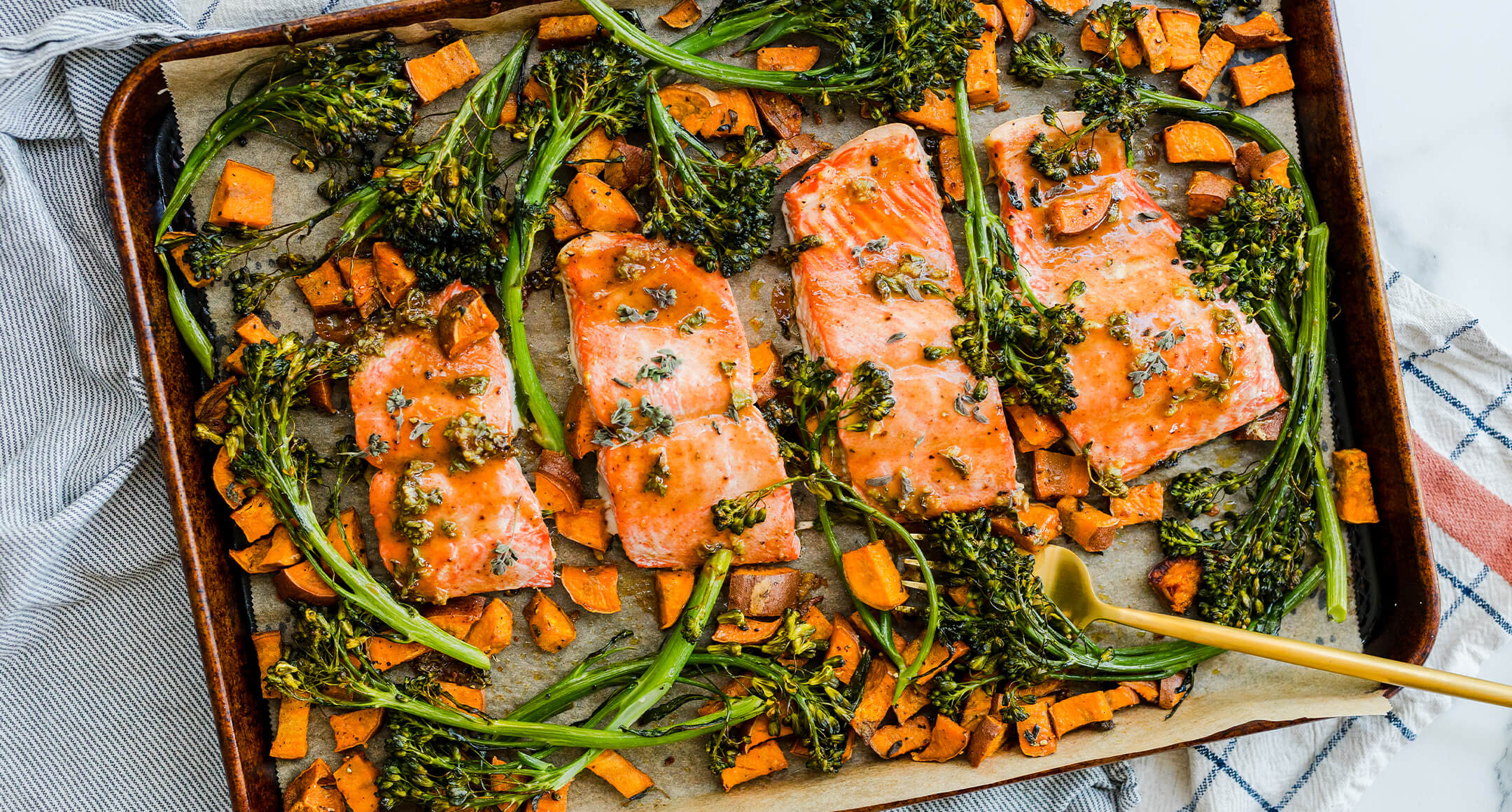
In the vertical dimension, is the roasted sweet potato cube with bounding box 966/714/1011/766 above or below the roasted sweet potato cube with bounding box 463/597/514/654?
below

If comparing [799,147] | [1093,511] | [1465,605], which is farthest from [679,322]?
[1465,605]

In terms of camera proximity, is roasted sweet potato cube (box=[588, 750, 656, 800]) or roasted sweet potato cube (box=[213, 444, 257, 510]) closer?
roasted sweet potato cube (box=[213, 444, 257, 510])

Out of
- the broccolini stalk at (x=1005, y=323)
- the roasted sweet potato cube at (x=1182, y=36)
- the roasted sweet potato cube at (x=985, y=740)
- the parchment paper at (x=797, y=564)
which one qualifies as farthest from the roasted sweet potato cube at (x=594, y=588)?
the roasted sweet potato cube at (x=1182, y=36)

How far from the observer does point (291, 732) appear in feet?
10.1

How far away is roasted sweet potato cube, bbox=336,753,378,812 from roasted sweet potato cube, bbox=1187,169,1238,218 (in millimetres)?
3458

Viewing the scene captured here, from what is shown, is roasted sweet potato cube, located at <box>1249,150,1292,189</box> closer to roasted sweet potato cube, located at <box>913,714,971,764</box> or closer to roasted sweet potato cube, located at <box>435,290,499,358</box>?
roasted sweet potato cube, located at <box>913,714,971,764</box>

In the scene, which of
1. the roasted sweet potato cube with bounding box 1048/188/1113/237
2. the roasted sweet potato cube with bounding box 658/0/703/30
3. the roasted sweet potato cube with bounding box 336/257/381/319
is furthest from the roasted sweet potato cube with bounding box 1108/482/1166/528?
the roasted sweet potato cube with bounding box 336/257/381/319

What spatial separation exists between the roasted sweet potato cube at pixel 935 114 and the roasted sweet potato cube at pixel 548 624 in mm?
2094

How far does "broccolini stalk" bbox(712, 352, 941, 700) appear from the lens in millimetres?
3082

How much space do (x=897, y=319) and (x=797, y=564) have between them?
93cm

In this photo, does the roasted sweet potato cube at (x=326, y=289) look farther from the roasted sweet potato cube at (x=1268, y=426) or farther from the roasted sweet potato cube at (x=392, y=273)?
the roasted sweet potato cube at (x=1268, y=426)

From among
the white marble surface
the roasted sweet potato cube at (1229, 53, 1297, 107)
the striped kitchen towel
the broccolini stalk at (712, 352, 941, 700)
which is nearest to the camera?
the broccolini stalk at (712, 352, 941, 700)

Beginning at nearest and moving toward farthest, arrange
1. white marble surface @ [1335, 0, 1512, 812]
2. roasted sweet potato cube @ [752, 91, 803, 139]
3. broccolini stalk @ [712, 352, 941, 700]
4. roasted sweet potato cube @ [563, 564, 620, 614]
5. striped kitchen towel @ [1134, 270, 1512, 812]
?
broccolini stalk @ [712, 352, 941, 700] < roasted sweet potato cube @ [563, 564, 620, 614] < roasted sweet potato cube @ [752, 91, 803, 139] < striped kitchen towel @ [1134, 270, 1512, 812] < white marble surface @ [1335, 0, 1512, 812]

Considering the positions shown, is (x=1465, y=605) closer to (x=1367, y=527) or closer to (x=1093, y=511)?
(x=1367, y=527)
